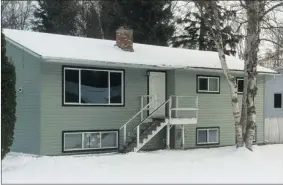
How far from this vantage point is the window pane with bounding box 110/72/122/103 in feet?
62.6

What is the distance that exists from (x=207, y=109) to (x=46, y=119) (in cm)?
817

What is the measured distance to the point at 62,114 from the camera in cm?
1764

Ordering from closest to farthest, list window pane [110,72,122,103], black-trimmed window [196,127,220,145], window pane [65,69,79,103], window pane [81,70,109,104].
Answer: window pane [65,69,79,103] < window pane [81,70,109,104] < window pane [110,72,122,103] < black-trimmed window [196,127,220,145]

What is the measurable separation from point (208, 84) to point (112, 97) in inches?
209

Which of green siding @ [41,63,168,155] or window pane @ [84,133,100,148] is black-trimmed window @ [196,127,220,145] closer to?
green siding @ [41,63,168,155]

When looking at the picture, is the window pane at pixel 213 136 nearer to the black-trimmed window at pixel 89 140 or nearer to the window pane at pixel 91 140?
the black-trimmed window at pixel 89 140

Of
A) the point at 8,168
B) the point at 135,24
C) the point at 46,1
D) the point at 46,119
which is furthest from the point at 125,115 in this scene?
the point at 46,1

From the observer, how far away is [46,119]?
56.6ft

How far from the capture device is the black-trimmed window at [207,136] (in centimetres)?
2204

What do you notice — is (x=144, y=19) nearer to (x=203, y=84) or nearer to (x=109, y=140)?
(x=203, y=84)

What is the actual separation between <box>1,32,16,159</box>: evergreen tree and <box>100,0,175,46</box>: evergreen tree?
23.4m

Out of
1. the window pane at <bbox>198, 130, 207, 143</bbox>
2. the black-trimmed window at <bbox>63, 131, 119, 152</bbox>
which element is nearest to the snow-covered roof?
the black-trimmed window at <bbox>63, 131, 119, 152</bbox>

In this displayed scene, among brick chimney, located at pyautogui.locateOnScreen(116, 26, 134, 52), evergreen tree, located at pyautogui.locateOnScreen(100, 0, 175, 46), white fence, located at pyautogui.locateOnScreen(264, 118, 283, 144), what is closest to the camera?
brick chimney, located at pyautogui.locateOnScreen(116, 26, 134, 52)

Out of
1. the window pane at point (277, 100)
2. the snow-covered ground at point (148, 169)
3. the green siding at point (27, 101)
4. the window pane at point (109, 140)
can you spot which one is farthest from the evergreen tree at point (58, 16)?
the snow-covered ground at point (148, 169)
